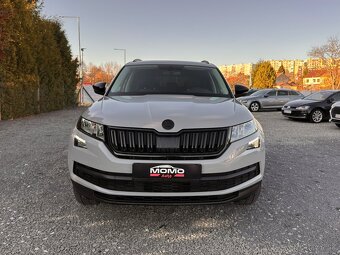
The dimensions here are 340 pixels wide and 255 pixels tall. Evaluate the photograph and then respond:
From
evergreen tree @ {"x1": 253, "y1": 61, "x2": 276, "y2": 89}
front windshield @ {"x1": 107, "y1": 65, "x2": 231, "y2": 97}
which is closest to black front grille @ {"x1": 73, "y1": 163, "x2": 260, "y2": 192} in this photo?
front windshield @ {"x1": 107, "y1": 65, "x2": 231, "y2": 97}

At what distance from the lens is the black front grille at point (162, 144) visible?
2820 mm

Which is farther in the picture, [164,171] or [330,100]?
[330,100]

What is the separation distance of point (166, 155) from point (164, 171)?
0.47ft

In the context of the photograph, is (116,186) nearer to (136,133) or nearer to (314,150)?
(136,133)

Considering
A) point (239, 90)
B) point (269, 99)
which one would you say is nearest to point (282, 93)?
point (269, 99)

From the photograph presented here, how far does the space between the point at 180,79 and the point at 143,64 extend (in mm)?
700

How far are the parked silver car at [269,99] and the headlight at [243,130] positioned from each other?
1683 centimetres

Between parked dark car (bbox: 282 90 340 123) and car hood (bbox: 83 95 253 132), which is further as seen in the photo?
parked dark car (bbox: 282 90 340 123)

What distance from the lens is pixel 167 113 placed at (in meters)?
3.01

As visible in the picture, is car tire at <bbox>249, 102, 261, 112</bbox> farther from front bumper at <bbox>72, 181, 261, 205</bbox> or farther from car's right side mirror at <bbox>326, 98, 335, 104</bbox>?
front bumper at <bbox>72, 181, 261, 205</bbox>

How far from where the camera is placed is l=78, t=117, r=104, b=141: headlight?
2.95 meters

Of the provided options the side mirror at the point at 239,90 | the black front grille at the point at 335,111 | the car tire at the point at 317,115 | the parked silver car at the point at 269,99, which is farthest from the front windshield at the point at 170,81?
the parked silver car at the point at 269,99

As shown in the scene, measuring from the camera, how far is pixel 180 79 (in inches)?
176

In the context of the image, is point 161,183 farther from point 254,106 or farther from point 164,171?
point 254,106
